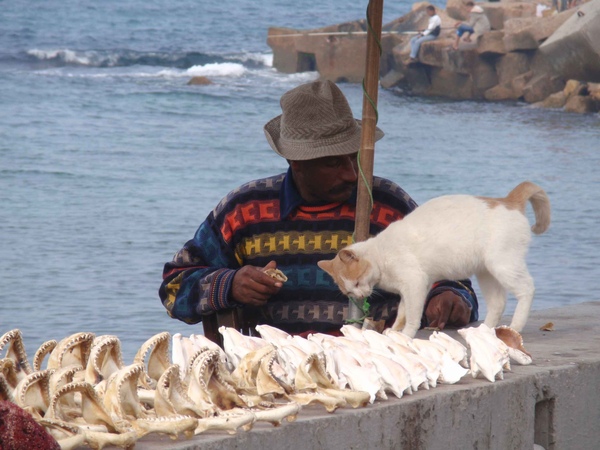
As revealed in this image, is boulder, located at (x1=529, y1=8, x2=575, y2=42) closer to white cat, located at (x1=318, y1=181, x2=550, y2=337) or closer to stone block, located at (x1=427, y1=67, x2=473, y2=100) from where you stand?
stone block, located at (x1=427, y1=67, x2=473, y2=100)

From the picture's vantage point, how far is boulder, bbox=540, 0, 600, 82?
20.8 metres

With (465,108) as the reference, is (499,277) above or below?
above

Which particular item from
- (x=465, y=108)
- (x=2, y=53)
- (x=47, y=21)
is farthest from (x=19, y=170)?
(x=47, y=21)

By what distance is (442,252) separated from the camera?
3.57 meters

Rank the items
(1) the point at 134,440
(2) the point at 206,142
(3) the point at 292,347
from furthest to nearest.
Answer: (2) the point at 206,142
(3) the point at 292,347
(1) the point at 134,440

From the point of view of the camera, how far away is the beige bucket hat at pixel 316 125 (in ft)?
12.3

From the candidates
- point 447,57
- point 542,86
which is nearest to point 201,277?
point 542,86

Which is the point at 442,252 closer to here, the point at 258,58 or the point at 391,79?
the point at 391,79

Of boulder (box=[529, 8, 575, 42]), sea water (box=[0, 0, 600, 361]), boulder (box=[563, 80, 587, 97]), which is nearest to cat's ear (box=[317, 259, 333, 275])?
sea water (box=[0, 0, 600, 361])

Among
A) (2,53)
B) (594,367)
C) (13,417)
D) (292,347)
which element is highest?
(13,417)

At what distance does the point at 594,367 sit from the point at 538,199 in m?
0.62

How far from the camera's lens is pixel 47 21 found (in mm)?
46594

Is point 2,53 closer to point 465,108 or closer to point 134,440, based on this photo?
point 465,108

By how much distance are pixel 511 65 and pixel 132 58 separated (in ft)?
51.8
